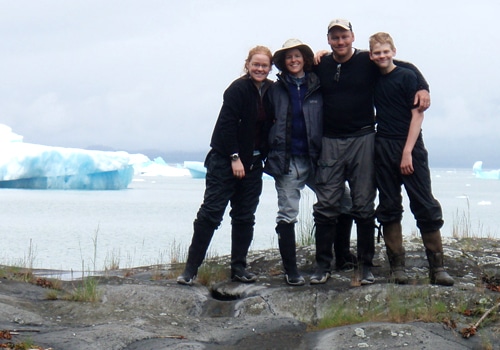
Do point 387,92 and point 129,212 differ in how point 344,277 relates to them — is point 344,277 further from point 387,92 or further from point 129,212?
point 129,212

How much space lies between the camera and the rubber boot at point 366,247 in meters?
5.55

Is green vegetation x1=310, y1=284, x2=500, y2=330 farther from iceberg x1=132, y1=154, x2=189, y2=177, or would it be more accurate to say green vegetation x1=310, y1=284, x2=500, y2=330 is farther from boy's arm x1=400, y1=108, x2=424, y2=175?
iceberg x1=132, y1=154, x2=189, y2=177

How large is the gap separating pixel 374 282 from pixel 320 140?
1.06 metres

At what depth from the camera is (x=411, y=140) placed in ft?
17.2

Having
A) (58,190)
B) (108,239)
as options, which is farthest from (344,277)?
(58,190)

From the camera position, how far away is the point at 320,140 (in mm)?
5516

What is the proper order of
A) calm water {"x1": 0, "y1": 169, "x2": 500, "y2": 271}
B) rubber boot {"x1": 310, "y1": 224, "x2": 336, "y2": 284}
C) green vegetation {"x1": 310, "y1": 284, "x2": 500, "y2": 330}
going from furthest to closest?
calm water {"x1": 0, "y1": 169, "x2": 500, "y2": 271} → rubber boot {"x1": 310, "y1": 224, "x2": 336, "y2": 284} → green vegetation {"x1": 310, "y1": 284, "x2": 500, "y2": 330}

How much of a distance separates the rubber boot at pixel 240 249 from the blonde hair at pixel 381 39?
160 cm

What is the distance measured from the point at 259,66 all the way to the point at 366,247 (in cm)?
148

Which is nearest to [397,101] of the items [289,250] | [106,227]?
[289,250]

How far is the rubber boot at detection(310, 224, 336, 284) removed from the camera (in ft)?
18.5

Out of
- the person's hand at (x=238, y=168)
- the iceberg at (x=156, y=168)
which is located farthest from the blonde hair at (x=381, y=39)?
the iceberg at (x=156, y=168)

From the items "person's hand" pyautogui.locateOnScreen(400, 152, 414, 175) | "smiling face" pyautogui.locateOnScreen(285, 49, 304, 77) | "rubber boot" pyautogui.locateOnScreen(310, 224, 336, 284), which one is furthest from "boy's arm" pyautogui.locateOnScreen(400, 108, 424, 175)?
"smiling face" pyautogui.locateOnScreen(285, 49, 304, 77)

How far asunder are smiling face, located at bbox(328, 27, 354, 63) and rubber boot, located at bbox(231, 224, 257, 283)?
142 centimetres
